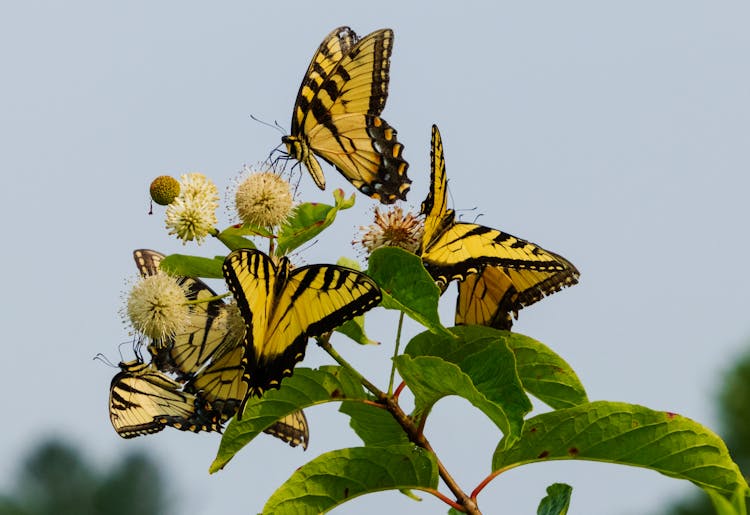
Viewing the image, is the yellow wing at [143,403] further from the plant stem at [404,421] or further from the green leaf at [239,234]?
the plant stem at [404,421]

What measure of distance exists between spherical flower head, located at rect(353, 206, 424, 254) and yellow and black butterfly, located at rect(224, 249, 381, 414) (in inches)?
12.9

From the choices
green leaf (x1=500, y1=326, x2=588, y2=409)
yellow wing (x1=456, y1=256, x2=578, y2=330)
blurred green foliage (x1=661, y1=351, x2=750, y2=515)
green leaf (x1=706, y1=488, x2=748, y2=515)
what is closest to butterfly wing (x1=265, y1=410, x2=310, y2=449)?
yellow wing (x1=456, y1=256, x2=578, y2=330)

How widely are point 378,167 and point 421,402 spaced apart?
1.38m

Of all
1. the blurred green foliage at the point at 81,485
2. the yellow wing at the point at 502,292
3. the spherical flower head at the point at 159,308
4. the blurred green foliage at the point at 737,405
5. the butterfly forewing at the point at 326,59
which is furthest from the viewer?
the blurred green foliage at the point at 81,485

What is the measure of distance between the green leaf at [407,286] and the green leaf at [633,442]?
408 mm

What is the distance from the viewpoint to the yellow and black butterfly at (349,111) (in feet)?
12.9

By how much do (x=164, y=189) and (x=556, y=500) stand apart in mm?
1592

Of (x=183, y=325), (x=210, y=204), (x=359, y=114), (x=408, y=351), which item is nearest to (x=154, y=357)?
(x=183, y=325)

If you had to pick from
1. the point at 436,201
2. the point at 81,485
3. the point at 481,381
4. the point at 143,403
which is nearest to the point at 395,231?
the point at 436,201

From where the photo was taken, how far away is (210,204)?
10.2ft

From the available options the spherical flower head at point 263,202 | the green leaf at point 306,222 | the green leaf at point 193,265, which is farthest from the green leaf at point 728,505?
the spherical flower head at point 263,202

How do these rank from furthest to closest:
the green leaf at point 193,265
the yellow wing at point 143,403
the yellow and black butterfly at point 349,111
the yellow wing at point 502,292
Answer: the yellow wing at point 143,403 → the yellow and black butterfly at point 349,111 → the yellow wing at point 502,292 → the green leaf at point 193,265

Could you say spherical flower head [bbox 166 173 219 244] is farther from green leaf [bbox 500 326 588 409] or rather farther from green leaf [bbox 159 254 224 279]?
green leaf [bbox 500 326 588 409]

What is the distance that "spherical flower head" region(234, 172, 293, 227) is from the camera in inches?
120
